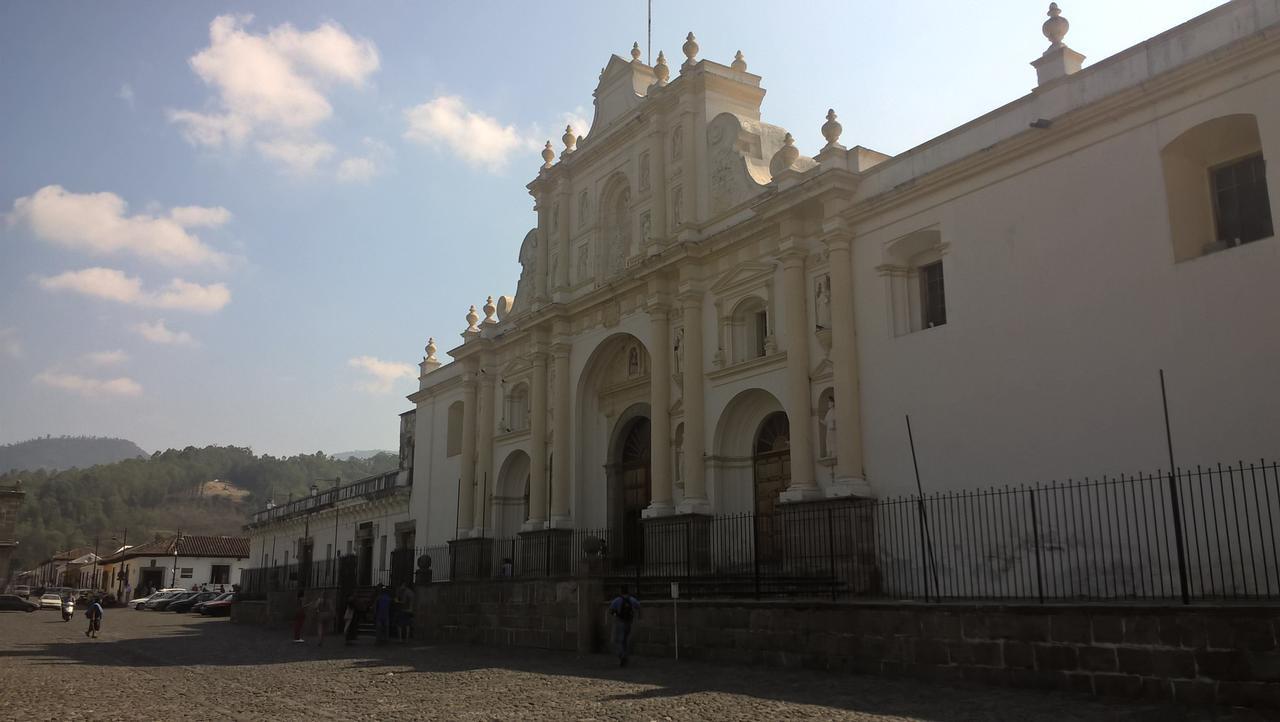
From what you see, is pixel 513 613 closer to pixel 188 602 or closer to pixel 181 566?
pixel 188 602

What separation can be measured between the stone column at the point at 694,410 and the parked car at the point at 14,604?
4003 cm

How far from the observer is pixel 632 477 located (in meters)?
25.7

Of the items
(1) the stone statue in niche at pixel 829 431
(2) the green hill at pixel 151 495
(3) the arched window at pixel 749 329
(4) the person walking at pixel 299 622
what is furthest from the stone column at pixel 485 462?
(2) the green hill at pixel 151 495

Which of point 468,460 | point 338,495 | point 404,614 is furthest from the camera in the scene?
point 338,495

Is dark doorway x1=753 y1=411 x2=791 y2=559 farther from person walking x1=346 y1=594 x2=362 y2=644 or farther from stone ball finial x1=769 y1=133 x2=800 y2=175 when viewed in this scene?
person walking x1=346 y1=594 x2=362 y2=644

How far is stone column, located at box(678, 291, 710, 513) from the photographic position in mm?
21703

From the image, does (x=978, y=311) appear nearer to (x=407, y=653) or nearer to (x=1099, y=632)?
(x=1099, y=632)

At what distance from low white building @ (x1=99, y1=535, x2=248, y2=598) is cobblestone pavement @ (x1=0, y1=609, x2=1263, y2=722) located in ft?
178

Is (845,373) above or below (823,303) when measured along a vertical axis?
below

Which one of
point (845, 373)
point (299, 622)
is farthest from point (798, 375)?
point (299, 622)

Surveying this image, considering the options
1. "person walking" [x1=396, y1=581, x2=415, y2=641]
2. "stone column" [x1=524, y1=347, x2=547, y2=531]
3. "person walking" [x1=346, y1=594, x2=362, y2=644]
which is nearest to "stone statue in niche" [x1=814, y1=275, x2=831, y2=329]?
"stone column" [x1=524, y1=347, x2=547, y2=531]

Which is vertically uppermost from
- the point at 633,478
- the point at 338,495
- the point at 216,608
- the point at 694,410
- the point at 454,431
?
the point at 454,431

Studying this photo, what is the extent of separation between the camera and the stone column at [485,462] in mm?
29844

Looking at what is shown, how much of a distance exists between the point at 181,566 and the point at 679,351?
58.4 m
